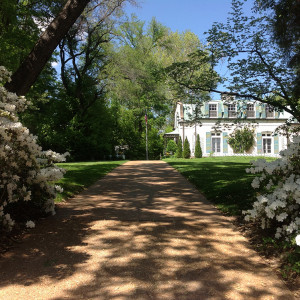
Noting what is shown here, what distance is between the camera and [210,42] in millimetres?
7973

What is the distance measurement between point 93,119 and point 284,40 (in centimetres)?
2206

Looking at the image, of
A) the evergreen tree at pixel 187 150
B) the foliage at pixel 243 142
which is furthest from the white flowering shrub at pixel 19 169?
the foliage at pixel 243 142

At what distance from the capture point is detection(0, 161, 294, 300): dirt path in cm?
272

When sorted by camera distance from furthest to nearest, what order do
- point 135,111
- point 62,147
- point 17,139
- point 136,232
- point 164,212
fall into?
point 135,111 → point 62,147 → point 164,212 → point 136,232 → point 17,139

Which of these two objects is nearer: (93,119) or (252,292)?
(252,292)

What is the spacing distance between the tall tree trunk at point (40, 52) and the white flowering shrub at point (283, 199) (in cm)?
441

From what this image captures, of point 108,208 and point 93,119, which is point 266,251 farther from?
point 93,119

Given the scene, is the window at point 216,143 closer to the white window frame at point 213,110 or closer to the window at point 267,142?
the white window frame at point 213,110

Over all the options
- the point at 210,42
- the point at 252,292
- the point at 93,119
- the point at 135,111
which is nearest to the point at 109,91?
the point at 93,119

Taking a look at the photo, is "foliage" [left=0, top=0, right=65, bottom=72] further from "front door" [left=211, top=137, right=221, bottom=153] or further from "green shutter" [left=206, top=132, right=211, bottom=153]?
"front door" [left=211, top=137, right=221, bottom=153]

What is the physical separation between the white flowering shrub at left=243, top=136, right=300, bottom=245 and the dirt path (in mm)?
460

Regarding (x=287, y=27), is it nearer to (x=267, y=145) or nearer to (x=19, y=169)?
(x=19, y=169)

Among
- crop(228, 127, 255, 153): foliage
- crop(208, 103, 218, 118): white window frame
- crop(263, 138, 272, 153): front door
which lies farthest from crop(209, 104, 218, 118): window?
crop(263, 138, 272, 153): front door

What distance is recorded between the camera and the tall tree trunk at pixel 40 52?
18.8 feet
